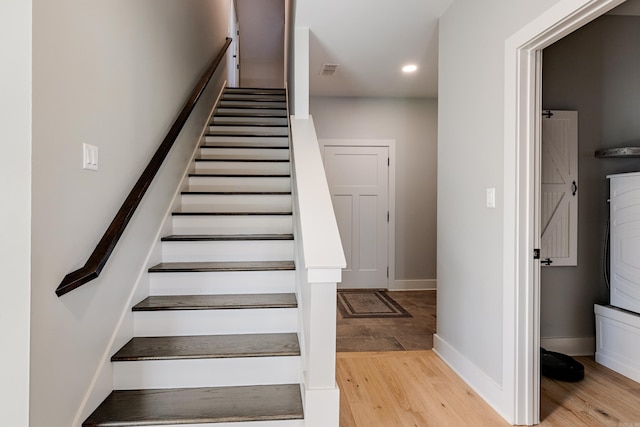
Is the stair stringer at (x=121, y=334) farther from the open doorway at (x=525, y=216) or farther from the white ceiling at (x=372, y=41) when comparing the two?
the white ceiling at (x=372, y=41)

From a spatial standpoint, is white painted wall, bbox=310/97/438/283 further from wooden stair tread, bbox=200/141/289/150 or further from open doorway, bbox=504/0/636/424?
open doorway, bbox=504/0/636/424

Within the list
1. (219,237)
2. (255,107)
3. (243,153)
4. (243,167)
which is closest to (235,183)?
(243,167)

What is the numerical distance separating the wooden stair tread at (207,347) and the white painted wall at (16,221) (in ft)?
1.88

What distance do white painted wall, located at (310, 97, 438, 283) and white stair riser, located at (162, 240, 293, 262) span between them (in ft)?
8.50

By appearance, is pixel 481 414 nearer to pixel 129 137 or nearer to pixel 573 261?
pixel 573 261

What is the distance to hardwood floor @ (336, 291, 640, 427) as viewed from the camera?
195cm

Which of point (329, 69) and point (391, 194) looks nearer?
point (329, 69)

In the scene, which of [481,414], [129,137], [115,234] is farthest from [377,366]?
[129,137]

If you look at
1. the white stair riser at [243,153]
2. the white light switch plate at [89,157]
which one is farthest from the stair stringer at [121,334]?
the white stair riser at [243,153]

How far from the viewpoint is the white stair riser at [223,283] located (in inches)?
88.7

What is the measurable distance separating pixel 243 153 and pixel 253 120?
0.85m

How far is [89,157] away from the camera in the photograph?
1.55m

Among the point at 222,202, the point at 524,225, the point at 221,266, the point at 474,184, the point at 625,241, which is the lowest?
the point at 221,266

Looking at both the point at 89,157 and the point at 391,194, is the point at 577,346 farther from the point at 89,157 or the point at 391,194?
the point at 89,157
